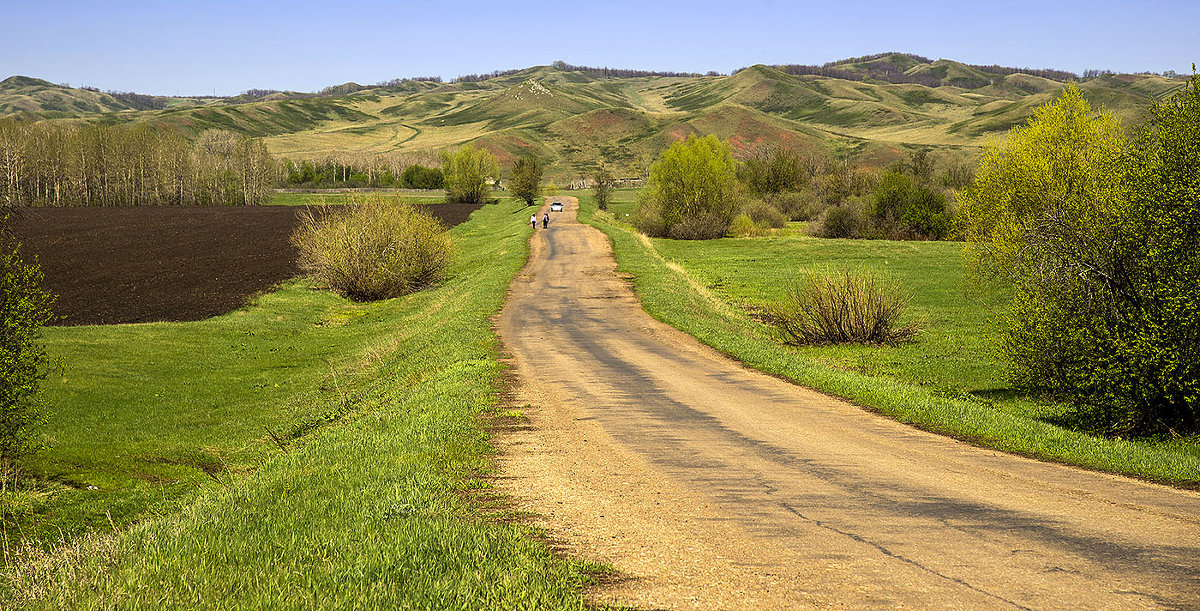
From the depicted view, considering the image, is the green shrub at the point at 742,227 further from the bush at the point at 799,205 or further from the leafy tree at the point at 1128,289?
the leafy tree at the point at 1128,289

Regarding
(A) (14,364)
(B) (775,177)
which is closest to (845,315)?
(A) (14,364)

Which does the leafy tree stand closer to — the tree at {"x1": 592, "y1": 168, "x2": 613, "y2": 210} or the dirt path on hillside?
the dirt path on hillside

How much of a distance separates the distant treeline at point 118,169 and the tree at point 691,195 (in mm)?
89514

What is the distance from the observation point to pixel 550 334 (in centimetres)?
2831

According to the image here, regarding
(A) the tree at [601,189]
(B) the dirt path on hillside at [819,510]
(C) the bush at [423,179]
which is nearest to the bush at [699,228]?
(A) the tree at [601,189]

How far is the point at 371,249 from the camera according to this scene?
45312 millimetres

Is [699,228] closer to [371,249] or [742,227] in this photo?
[742,227]

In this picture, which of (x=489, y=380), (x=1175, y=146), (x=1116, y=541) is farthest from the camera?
(x=489, y=380)

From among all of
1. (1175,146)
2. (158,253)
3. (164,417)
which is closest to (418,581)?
(1175,146)

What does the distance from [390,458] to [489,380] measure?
7092 millimetres

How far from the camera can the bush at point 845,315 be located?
30.1m

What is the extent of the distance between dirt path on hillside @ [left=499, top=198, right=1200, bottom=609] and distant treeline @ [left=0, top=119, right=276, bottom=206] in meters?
134

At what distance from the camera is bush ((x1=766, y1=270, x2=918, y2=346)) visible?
30.1 metres

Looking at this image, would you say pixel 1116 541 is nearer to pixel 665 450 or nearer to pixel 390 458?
pixel 665 450
